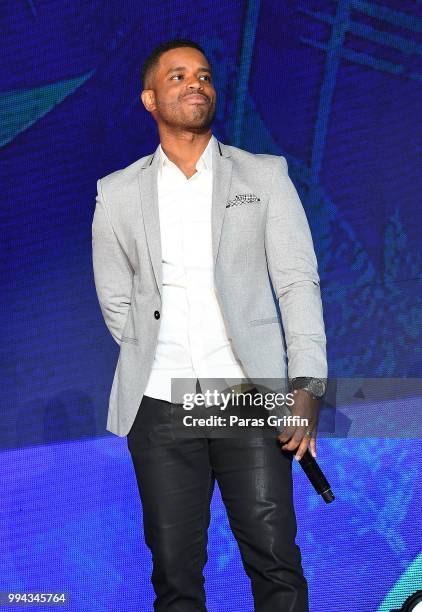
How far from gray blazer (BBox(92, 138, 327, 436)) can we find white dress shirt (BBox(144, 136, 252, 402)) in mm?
31

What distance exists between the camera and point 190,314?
2.77 meters

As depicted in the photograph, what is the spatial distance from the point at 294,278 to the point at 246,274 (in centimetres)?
13

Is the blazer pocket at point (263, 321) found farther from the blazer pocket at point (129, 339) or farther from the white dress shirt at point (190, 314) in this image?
the blazer pocket at point (129, 339)

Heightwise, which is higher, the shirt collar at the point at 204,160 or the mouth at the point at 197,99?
the mouth at the point at 197,99

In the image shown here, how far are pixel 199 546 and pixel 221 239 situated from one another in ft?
2.69

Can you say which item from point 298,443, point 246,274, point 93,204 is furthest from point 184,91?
point 93,204

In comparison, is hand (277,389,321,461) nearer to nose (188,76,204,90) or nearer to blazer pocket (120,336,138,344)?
blazer pocket (120,336,138,344)

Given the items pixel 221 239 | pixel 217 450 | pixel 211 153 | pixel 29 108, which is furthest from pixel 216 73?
pixel 217 450

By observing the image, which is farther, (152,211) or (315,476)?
(152,211)

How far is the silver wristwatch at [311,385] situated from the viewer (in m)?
2.60

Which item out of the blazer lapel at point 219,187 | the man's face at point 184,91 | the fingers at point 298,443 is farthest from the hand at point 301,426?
the man's face at point 184,91

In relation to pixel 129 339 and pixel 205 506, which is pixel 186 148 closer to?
pixel 129 339

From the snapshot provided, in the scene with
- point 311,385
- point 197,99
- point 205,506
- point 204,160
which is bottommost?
point 205,506

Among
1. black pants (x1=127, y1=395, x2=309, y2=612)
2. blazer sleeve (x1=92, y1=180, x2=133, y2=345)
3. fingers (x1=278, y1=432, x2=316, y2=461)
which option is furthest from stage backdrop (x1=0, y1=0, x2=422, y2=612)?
fingers (x1=278, y1=432, x2=316, y2=461)
